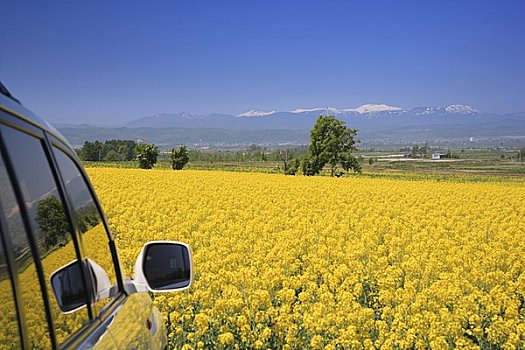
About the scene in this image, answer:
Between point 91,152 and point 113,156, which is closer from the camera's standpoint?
point 91,152

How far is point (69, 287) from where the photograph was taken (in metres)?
1.71

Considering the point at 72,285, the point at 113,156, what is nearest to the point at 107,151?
the point at 113,156

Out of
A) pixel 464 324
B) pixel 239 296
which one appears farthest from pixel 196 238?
pixel 464 324

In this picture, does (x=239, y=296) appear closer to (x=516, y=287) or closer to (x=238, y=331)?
(x=238, y=331)

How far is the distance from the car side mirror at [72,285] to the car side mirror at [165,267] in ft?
1.41

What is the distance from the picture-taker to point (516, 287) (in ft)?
29.4

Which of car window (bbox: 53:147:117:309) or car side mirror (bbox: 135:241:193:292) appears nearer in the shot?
car window (bbox: 53:147:117:309)

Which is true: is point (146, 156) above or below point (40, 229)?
below

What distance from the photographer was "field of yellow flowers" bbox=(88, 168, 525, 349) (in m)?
6.23

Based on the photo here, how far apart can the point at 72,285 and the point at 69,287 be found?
33mm

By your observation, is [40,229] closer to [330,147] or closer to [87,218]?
[87,218]

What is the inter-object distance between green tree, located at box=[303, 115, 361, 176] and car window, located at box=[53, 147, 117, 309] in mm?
55899

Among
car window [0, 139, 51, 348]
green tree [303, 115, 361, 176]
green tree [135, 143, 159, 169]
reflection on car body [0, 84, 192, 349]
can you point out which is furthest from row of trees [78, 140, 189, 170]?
car window [0, 139, 51, 348]

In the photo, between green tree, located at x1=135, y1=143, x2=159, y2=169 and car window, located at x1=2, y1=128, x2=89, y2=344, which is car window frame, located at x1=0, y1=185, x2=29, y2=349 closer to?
car window, located at x1=2, y1=128, x2=89, y2=344
